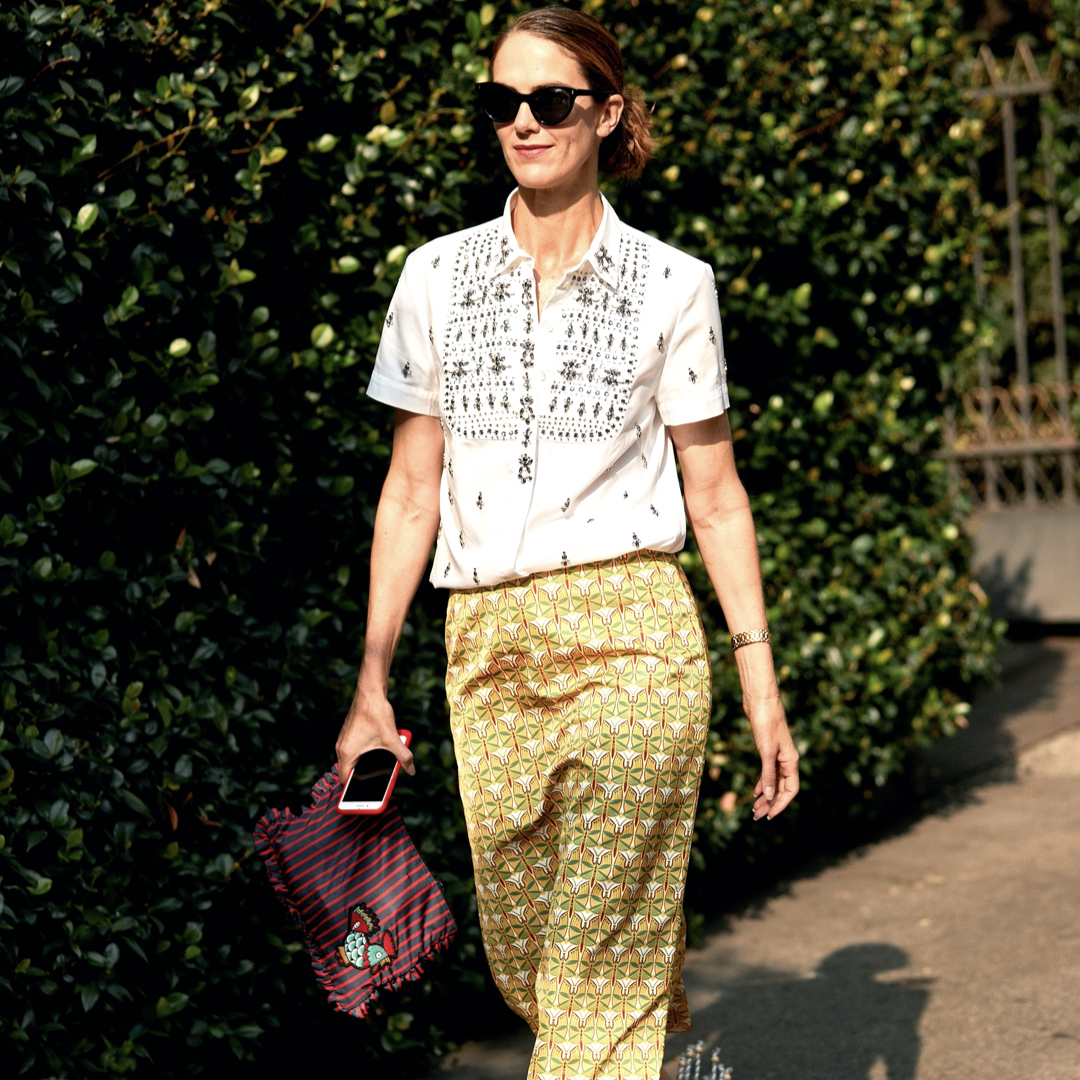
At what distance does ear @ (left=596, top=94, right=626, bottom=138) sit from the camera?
263 cm

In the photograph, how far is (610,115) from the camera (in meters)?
2.65

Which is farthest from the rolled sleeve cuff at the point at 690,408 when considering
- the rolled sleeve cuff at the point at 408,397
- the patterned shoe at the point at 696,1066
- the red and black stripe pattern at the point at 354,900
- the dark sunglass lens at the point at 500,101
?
the patterned shoe at the point at 696,1066

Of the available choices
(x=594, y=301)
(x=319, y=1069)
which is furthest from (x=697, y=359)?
(x=319, y=1069)

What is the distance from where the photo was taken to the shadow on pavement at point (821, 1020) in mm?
3764

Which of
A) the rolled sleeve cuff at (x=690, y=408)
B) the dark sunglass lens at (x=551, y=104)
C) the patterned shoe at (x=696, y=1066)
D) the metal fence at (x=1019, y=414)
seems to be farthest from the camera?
the metal fence at (x=1019, y=414)

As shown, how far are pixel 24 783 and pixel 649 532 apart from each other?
1.23m

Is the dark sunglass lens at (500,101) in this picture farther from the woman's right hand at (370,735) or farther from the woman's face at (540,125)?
the woman's right hand at (370,735)

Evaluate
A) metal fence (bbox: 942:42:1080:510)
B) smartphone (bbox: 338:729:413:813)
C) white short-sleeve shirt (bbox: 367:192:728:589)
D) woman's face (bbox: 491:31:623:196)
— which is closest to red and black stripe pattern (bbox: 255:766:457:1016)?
smartphone (bbox: 338:729:413:813)

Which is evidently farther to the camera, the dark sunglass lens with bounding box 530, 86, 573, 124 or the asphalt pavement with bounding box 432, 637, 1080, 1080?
the asphalt pavement with bounding box 432, 637, 1080, 1080

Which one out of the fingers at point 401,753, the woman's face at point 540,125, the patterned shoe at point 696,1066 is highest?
the woman's face at point 540,125

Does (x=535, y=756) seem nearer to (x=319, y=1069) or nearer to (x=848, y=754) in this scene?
(x=319, y=1069)

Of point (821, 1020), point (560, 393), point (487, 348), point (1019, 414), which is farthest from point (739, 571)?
point (1019, 414)

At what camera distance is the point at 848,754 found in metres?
5.32

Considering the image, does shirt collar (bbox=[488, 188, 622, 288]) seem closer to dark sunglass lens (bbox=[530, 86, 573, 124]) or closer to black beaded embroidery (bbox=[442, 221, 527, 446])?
black beaded embroidery (bbox=[442, 221, 527, 446])
